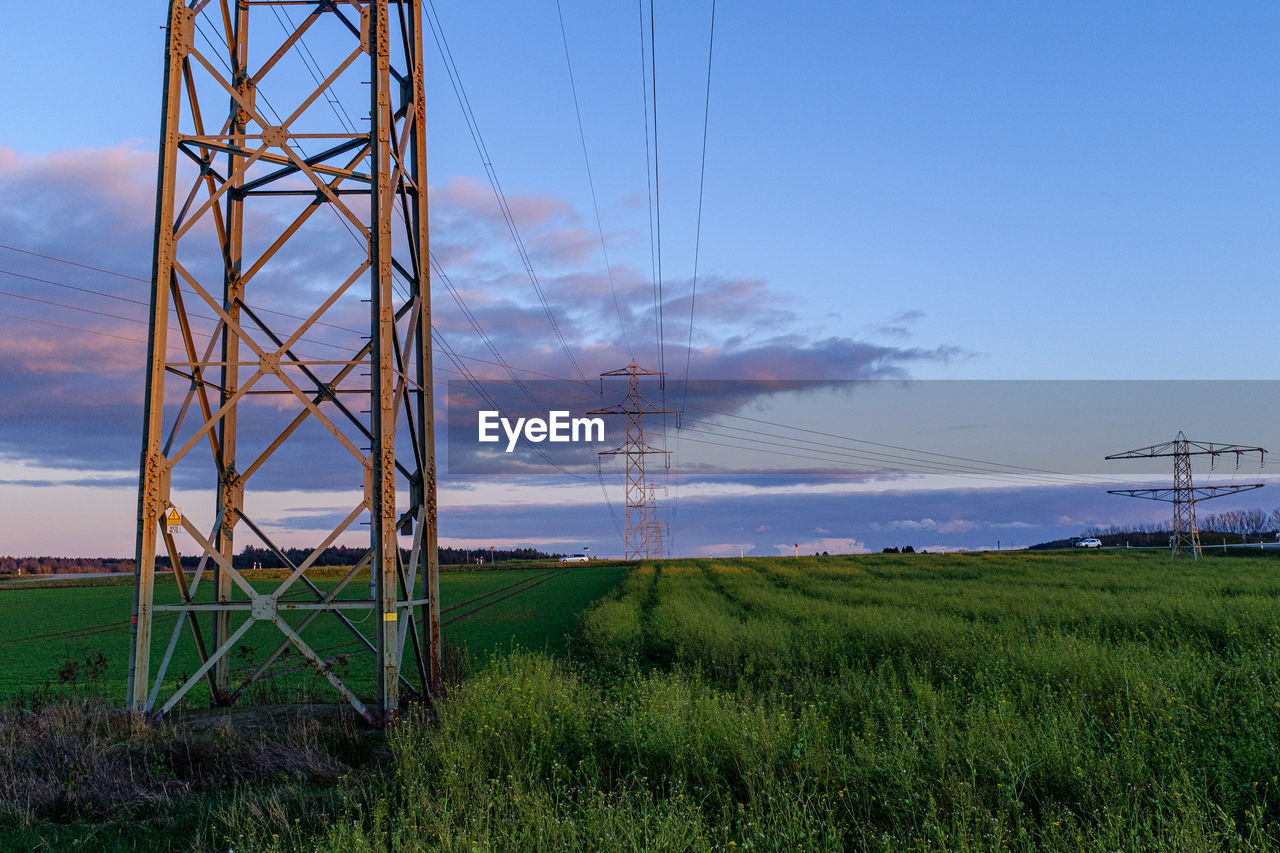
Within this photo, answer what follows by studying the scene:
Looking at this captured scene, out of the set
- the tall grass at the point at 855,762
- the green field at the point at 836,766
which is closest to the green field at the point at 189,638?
the green field at the point at 836,766

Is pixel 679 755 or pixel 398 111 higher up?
pixel 398 111

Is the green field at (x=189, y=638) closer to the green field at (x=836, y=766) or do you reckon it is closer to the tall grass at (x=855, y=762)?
the green field at (x=836, y=766)

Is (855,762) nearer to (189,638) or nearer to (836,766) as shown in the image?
(836,766)

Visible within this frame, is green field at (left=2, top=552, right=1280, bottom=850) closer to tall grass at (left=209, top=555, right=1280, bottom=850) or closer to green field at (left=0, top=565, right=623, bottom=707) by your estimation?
tall grass at (left=209, top=555, right=1280, bottom=850)

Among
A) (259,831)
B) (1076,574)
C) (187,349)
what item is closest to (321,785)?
(259,831)

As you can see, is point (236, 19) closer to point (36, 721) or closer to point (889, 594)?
point (36, 721)

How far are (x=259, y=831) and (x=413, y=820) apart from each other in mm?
1586

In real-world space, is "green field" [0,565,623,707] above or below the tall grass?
below

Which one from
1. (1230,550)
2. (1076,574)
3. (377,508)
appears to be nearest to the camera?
(377,508)

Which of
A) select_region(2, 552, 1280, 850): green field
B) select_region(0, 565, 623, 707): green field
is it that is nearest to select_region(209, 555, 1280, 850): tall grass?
select_region(2, 552, 1280, 850): green field

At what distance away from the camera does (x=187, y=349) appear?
11805 millimetres

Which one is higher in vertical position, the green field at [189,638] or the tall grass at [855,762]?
the tall grass at [855,762]

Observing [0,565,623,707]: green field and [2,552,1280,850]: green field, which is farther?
[0,565,623,707]: green field

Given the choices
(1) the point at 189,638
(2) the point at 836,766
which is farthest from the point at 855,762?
(1) the point at 189,638
